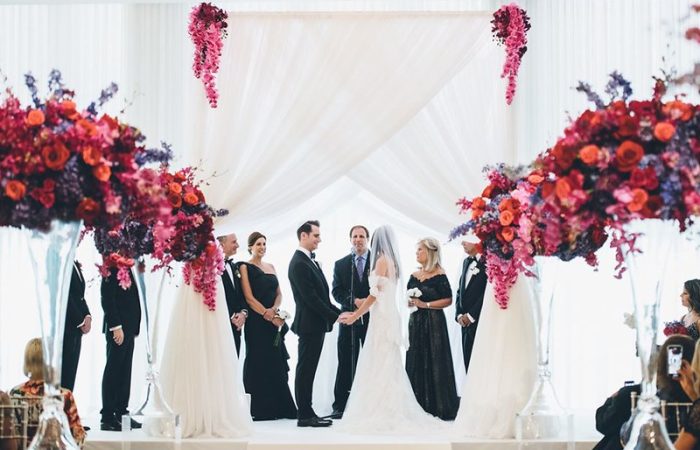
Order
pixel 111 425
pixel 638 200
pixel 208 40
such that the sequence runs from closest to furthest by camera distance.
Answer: pixel 638 200
pixel 208 40
pixel 111 425

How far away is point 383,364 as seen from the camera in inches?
297

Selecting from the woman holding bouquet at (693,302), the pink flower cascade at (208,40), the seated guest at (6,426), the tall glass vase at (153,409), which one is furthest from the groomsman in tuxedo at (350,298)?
the seated guest at (6,426)

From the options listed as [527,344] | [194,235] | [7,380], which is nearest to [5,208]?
[194,235]

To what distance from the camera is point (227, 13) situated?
7250 millimetres

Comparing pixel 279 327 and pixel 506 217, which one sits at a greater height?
pixel 506 217

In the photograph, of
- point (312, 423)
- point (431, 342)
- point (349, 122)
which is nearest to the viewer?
point (349, 122)

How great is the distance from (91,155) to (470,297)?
485 cm

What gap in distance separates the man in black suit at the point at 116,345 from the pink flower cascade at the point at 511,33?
2.92 m

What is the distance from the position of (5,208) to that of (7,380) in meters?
6.29

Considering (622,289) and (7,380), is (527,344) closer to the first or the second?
(622,289)

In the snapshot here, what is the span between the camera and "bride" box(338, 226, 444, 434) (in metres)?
7.41

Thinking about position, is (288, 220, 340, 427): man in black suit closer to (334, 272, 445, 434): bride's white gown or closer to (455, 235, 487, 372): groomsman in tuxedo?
(334, 272, 445, 434): bride's white gown

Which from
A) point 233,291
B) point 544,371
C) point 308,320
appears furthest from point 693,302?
point 233,291

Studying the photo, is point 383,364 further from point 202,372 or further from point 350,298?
point 202,372
